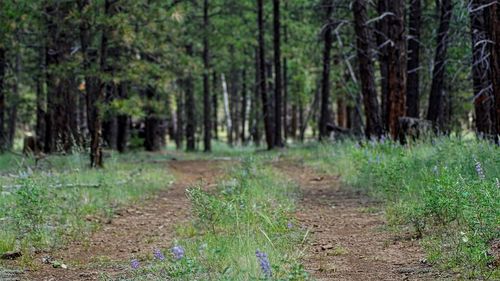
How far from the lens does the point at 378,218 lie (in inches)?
295

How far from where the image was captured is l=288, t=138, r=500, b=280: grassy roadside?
4.69 m

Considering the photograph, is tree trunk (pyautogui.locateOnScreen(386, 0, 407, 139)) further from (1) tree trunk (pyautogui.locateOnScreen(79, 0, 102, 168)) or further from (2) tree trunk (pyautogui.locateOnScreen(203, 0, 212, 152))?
(2) tree trunk (pyautogui.locateOnScreen(203, 0, 212, 152))

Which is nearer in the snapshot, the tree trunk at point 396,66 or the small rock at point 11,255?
the small rock at point 11,255

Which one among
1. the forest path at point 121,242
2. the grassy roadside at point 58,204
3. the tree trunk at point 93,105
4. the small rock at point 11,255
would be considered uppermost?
the tree trunk at point 93,105

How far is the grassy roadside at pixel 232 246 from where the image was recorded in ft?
13.9

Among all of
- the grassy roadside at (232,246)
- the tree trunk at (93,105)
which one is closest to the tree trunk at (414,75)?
the tree trunk at (93,105)

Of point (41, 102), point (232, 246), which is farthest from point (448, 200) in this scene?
point (41, 102)

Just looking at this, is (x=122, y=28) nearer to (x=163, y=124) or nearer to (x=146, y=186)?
(x=146, y=186)

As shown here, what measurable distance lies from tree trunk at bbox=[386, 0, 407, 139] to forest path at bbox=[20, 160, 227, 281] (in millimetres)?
6363

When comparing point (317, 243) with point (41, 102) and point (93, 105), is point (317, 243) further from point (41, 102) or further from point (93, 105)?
point (41, 102)

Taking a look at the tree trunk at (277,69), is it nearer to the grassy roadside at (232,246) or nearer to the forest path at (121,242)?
the forest path at (121,242)

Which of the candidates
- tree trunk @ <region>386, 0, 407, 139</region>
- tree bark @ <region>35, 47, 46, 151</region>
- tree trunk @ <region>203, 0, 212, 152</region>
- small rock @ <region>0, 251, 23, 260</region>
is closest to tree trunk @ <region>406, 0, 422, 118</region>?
tree trunk @ <region>386, 0, 407, 139</region>

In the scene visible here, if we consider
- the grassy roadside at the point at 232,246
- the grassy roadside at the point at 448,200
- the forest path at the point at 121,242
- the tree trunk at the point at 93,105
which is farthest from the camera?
the tree trunk at the point at 93,105

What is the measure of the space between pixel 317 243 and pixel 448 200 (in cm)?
132
